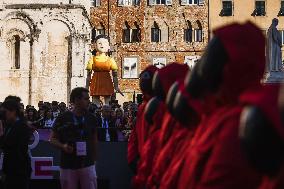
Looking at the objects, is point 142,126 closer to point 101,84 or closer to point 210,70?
point 210,70

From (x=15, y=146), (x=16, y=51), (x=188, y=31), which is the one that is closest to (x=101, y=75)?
(x=15, y=146)

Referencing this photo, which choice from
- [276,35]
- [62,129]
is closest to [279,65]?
[276,35]

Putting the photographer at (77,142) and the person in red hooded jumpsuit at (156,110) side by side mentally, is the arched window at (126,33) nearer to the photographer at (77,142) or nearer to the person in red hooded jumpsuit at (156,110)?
the photographer at (77,142)

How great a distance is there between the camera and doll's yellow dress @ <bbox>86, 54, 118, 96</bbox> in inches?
712

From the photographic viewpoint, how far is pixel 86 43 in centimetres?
4025

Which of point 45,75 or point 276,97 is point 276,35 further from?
point 276,97

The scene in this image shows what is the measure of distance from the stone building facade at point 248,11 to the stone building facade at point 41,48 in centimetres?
1633

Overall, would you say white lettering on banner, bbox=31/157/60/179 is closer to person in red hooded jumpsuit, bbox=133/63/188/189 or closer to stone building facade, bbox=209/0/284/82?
person in red hooded jumpsuit, bbox=133/63/188/189

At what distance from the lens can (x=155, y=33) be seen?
54156mm

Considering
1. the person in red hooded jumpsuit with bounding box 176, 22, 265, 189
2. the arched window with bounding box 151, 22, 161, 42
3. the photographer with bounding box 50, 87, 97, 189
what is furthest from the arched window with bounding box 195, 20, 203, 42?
the person in red hooded jumpsuit with bounding box 176, 22, 265, 189

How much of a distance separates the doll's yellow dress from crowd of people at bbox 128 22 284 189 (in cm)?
1274

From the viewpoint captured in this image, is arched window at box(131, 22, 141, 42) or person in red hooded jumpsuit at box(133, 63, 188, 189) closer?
person in red hooded jumpsuit at box(133, 63, 188, 189)

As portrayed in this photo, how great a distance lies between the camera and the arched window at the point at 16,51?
3966 cm

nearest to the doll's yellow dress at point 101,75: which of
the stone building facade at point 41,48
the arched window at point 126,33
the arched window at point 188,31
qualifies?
the stone building facade at point 41,48
